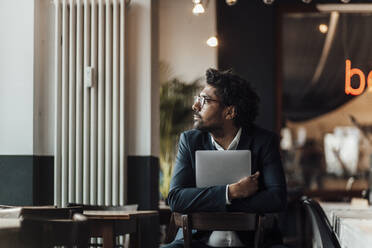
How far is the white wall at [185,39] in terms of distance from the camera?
9.24 m

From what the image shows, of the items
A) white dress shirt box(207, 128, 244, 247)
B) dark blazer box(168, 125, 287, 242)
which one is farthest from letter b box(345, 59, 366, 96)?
white dress shirt box(207, 128, 244, 247)

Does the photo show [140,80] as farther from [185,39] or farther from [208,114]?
[185,39]

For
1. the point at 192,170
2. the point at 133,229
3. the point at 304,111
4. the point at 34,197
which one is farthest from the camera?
the point at 304,111

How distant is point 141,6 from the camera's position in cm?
549

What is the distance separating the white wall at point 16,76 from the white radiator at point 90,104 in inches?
9.5

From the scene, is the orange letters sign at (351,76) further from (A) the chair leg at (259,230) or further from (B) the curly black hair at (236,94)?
(A) the chair leg at (259,230)

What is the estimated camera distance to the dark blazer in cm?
334

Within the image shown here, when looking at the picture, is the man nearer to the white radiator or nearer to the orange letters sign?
the orange letters sign

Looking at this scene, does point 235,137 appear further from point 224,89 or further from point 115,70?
point 115,70

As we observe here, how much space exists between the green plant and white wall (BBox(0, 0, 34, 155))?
11.4 ft

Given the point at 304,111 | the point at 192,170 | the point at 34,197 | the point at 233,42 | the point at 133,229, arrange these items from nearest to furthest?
1. the point at 192,170
2. the point at 133,229
3. the point at 34,197
4. the point at 233,42
5. the point at 304,111

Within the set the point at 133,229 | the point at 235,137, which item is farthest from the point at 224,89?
the point at 133,229

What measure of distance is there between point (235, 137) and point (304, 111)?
35.9 ft

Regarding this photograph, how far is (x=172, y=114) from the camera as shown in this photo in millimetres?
8688
